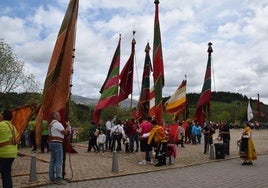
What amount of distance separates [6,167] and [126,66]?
14.6 m

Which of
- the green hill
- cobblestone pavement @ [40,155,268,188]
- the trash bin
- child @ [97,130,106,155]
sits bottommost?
cobblestone pavement @ [40,155,268,188]

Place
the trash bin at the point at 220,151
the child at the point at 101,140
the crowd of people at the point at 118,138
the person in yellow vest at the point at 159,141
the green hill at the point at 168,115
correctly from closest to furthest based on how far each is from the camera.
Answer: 1. the crowd of people at the point at 118,138
2. the person in yellow vest at the point at 159,141
3. the trash bin at the point at 220,151
4. the child at the point at 101,140
5. the green hill at the point at 168,115

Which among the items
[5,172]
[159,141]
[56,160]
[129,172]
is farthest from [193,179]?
[5,172]

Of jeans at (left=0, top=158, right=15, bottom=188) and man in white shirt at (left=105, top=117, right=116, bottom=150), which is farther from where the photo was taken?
man in white shirt at (left=105, top=117, right=116, bottom=150)

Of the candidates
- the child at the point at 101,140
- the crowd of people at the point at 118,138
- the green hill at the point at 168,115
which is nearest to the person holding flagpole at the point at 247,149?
the crowd of people at the point at 118,138

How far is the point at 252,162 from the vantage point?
1884cm

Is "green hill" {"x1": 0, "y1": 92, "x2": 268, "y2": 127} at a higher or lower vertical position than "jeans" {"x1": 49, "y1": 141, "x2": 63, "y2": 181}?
higher

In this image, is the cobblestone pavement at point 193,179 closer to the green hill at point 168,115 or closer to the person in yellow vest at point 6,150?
the person in yellow vest at point 6,150

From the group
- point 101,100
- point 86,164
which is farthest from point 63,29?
point 101,100

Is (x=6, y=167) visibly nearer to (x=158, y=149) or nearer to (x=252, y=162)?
(x=158, y=149)

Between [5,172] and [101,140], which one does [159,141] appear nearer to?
[101,140]

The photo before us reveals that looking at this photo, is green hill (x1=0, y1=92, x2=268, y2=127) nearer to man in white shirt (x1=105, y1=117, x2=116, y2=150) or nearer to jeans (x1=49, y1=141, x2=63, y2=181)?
man in white shirt (x1=105, y1=117, x2=116, y2=150)

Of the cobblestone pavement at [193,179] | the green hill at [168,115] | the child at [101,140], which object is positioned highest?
the green hill at [168,115]

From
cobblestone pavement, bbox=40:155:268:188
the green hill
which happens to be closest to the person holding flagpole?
cobblestone pavement, bbox=40:155:268:188
